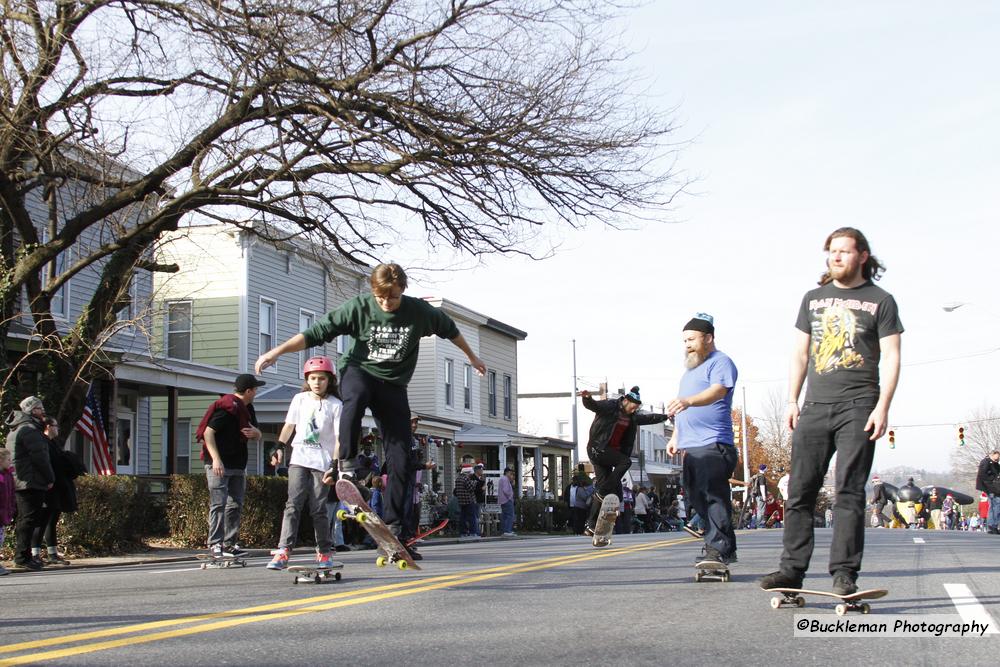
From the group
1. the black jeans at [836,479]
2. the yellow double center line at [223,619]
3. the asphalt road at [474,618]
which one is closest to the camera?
the asphalt road at [474,618]

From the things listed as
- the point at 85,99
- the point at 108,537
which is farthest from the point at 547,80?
the point at 108,537

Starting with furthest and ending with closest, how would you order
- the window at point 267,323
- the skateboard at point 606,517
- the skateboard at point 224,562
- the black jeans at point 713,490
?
the window at point 267,323 → the skateboard at point 606,517 → the skateboard at point 224,562 → the black jeans at point 713,490

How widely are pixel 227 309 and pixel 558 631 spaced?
1084 inches

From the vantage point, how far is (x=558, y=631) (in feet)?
17.6

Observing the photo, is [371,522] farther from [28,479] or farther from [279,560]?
[28,479]

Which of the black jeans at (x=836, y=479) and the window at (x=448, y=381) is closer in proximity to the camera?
the black jeans at (x=836, y=479)

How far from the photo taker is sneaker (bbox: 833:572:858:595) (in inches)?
227

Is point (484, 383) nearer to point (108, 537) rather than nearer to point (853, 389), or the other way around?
point (108, 537)

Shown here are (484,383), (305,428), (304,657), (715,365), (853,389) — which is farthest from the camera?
(484,383)

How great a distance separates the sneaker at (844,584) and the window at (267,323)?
27.6m

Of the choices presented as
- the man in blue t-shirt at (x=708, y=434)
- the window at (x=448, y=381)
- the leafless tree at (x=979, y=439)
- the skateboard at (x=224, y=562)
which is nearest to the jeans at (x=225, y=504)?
the skateboard at (x=224, y=562)

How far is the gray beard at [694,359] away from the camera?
8.28 m

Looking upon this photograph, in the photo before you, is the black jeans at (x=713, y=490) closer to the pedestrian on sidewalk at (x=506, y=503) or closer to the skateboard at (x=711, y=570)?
the skateboard at (x=711, y=570)

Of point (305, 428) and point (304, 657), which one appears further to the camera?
point (305, 428)
